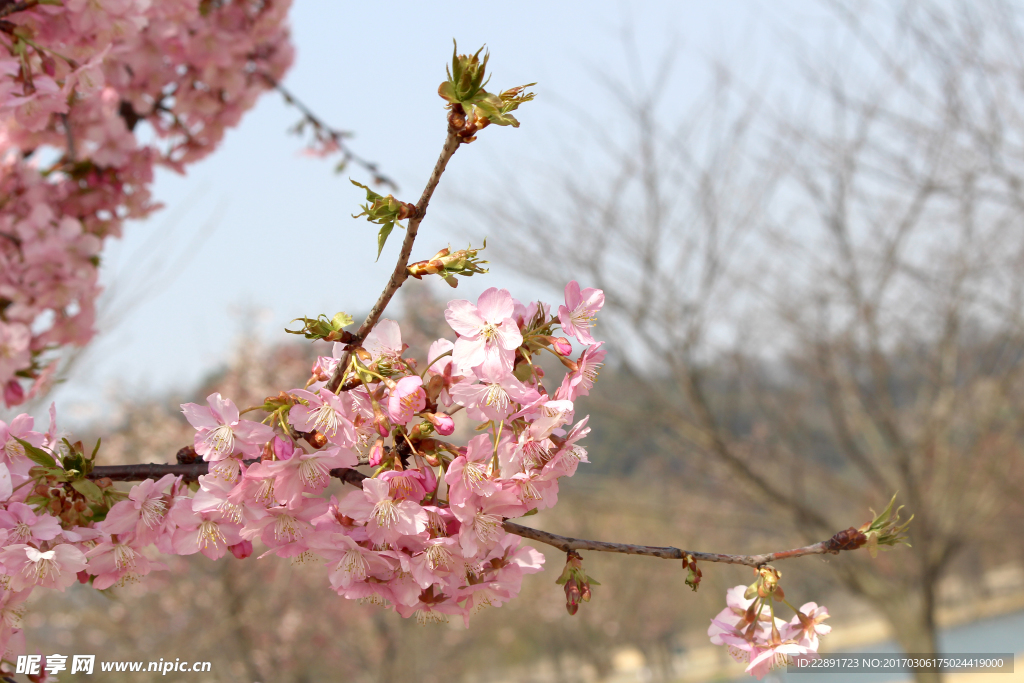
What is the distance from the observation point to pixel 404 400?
0.97 metres

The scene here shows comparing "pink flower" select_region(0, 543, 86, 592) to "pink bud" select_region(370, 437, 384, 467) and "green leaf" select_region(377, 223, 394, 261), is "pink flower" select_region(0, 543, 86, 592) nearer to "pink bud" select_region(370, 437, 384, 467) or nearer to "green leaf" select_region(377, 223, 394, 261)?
"pink bud" select_region(370, 437, 384, 467)

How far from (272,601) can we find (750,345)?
8404 mm

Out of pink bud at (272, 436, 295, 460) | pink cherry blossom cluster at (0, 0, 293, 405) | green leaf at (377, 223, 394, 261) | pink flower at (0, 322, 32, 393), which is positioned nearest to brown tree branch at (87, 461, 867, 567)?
pink bud at (272, 436, 295, 460)

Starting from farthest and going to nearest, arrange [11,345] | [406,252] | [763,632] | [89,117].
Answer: [89,117] → [11,345] → [763,632] → [406,252]

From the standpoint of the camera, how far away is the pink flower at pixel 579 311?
1.05 metres

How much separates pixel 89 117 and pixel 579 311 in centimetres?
220

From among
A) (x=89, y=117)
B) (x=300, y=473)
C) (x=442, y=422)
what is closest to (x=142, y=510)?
(x=300, y=473)

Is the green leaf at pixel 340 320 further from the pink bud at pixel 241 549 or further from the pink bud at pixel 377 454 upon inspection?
the pink bud at pixel 241 549

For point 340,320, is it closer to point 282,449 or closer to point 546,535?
point 282,449

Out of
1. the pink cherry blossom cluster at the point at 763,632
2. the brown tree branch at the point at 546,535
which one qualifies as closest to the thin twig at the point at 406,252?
the brown tree branch at the point at 546,535

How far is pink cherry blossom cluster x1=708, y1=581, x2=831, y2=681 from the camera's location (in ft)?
3.88

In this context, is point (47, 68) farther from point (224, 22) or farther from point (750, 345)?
point (750, 345)

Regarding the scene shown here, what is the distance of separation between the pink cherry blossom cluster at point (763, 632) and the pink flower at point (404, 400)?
652mm

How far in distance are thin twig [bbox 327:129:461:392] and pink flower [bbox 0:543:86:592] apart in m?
0.46
